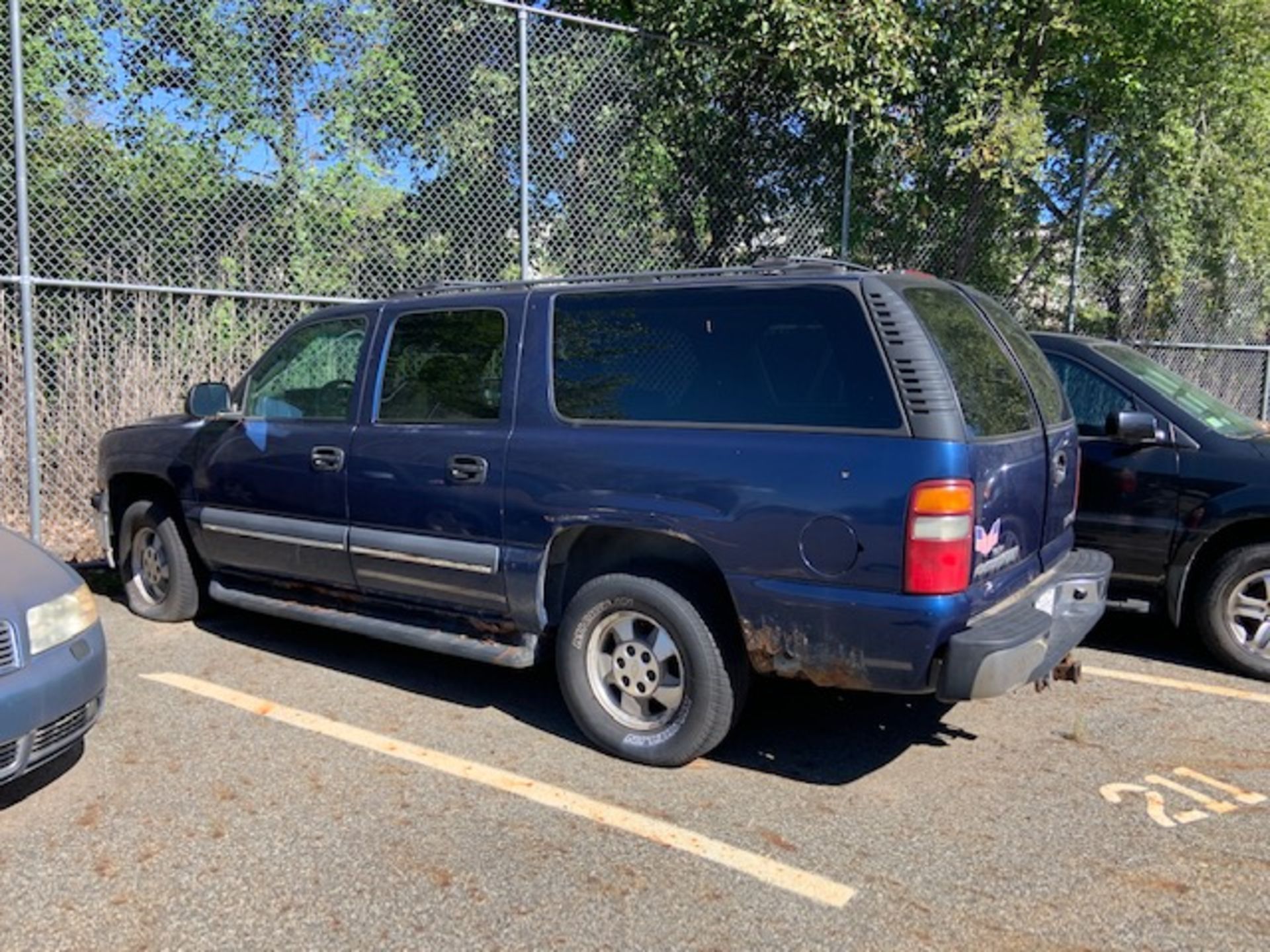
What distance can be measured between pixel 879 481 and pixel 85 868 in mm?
2899

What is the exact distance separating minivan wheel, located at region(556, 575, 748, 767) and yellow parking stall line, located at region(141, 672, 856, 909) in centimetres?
38

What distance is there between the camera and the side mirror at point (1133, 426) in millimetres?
5266

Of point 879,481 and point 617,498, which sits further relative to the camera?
point 617,498

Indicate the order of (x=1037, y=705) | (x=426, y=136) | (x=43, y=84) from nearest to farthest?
(x=1037, y=705)
(x=43, y=84)
(x=426, y=136)

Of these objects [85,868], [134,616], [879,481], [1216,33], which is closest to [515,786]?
[85,868]

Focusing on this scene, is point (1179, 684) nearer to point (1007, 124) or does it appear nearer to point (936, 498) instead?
point (936, 498)

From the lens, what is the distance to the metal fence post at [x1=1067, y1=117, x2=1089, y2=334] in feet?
34.4

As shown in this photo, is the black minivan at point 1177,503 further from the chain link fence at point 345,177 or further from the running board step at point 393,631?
the chain link fence at point 345,177

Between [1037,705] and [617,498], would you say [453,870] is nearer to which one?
[617,498]

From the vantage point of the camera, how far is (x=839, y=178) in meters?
9.73

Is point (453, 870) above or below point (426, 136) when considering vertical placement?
below

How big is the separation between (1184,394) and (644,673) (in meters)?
3.77

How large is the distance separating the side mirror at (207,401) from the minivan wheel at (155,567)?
897mm

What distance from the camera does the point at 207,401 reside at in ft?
17.5
